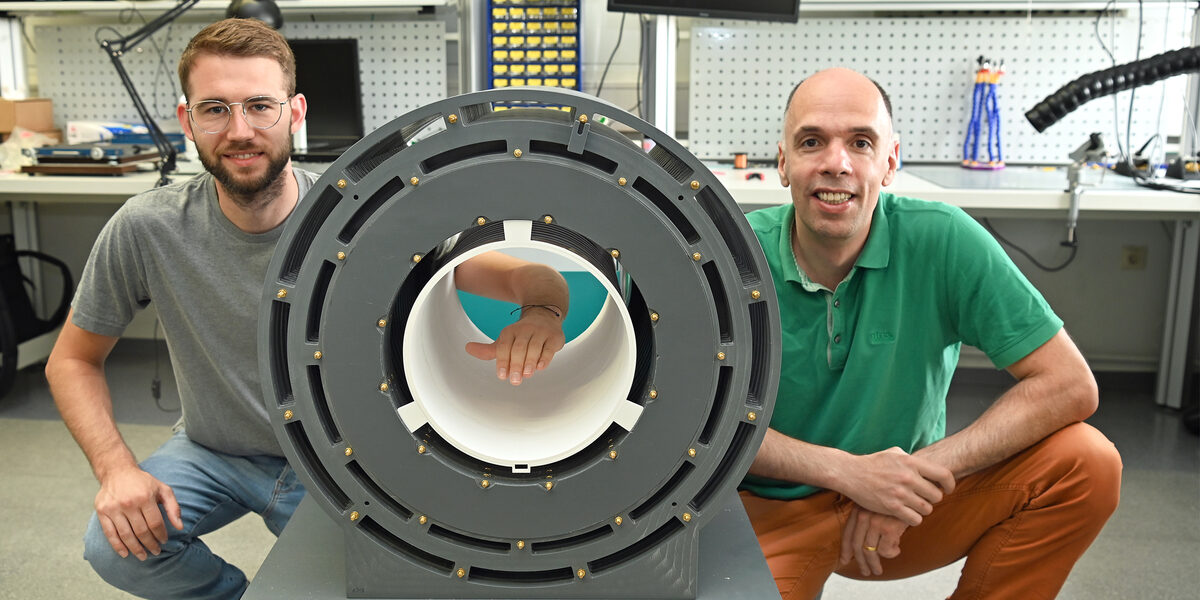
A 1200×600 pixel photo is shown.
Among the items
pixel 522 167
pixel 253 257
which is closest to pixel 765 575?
pixel 522 167

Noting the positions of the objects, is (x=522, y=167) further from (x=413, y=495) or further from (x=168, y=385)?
(x=168, y=385)

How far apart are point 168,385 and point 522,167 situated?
3.01m

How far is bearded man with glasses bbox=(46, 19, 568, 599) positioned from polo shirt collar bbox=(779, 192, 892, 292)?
73cm

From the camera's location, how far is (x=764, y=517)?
130 cm

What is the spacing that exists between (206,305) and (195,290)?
0.09 feet

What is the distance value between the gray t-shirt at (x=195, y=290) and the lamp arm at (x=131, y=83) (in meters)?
1.19

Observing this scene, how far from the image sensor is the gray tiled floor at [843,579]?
2.00m

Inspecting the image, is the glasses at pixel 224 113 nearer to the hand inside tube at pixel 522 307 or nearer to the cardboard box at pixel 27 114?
the hand inside tube at pixel 522 307

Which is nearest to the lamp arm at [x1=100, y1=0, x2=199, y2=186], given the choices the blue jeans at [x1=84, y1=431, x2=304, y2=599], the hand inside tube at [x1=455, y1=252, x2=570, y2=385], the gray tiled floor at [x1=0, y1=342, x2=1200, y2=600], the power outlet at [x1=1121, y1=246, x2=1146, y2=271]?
the gray tiled floor at [x1=0, y1=342, x2=1200, y2=600]

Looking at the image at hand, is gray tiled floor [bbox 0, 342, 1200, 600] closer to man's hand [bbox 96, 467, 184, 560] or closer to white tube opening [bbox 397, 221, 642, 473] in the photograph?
man's hand [bbox 96, 467, 184, 560]

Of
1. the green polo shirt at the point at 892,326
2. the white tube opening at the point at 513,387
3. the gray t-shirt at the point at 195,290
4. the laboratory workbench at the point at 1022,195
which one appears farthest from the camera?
the laboratory workbench at the point at 1022,195

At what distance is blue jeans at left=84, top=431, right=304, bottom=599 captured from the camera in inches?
49.6

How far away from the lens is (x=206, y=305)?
1391mm

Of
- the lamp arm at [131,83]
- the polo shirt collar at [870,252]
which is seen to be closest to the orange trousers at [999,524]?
the polo shirt collar at [870,252]
